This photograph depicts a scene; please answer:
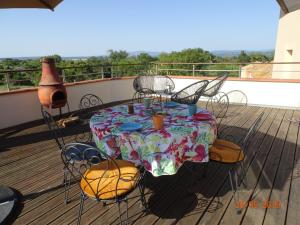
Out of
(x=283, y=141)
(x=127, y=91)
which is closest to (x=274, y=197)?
(x=283, y=141)

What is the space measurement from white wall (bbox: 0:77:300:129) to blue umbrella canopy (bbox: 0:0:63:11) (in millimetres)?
2417

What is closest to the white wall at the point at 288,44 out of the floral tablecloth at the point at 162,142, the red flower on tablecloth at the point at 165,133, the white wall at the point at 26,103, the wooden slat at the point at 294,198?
the wooden slat at the point at 294,198

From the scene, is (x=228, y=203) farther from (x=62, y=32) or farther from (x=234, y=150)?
(x=62, y=32)

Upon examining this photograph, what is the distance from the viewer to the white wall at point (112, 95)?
4.62 metres

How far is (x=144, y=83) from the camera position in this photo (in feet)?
20.0

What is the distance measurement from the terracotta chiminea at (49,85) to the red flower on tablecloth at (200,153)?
344 cm

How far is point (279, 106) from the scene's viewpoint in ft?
18.8

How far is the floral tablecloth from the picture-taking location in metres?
1.85

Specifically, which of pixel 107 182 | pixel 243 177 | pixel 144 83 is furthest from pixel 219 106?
pixel 107 182

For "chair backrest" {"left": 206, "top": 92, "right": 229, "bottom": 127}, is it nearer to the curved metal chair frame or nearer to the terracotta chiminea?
the curved metal chair frame

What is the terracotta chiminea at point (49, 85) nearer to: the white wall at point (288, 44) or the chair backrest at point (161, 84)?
the chair backrest at point (161, 84)

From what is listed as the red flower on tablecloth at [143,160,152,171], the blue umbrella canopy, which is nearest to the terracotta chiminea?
the blue umbrella canopy

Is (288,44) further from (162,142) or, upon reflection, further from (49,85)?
(162,142)

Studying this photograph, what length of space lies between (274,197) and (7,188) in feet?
8.86
